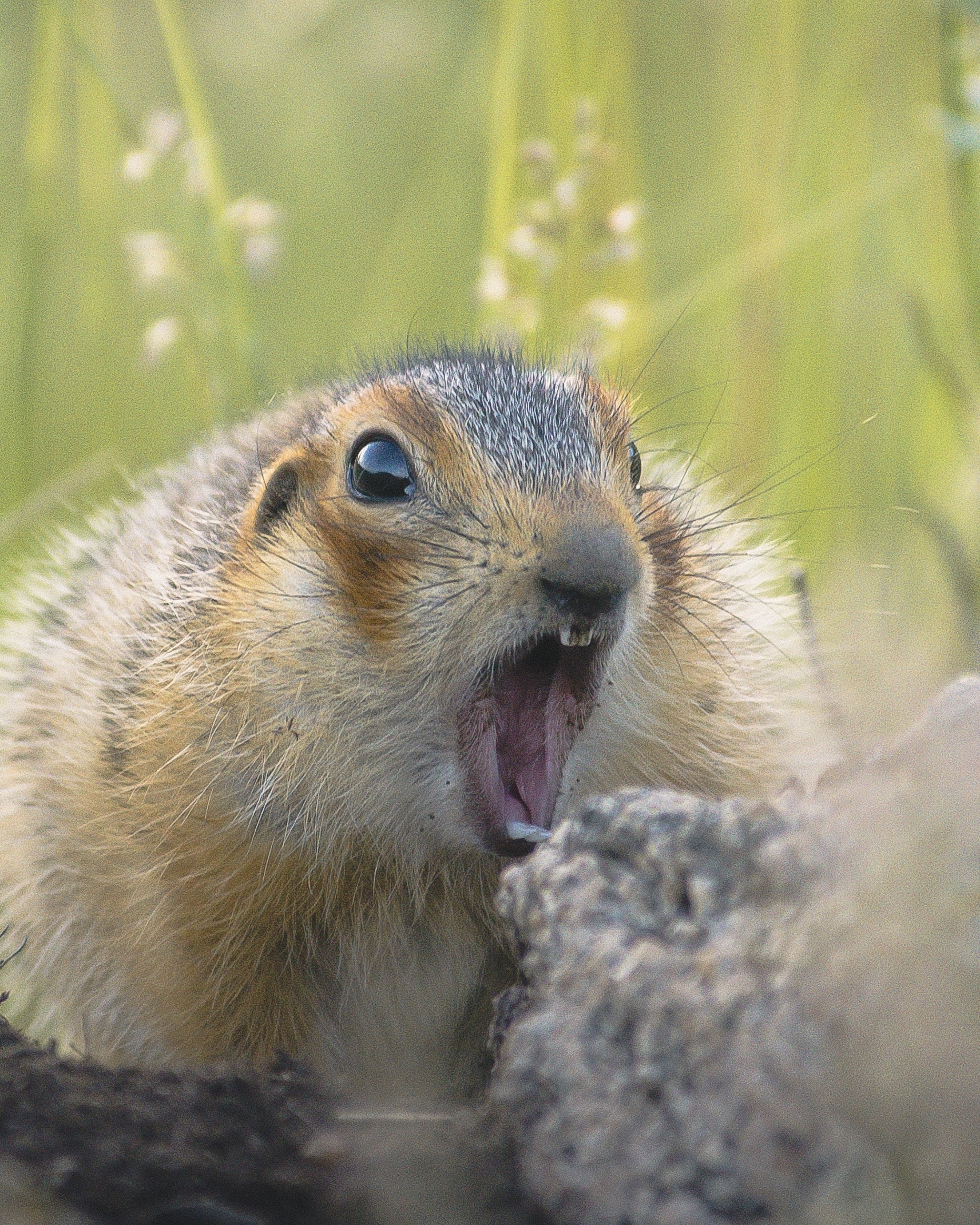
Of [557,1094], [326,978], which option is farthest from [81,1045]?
[557,1094]

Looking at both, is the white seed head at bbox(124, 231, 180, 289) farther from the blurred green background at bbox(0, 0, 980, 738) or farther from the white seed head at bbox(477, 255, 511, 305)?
the white seed head at bbox(477, 255, 511, 305)

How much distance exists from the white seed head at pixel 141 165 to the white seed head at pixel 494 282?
1.26 m

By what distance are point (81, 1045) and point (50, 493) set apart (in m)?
2.07

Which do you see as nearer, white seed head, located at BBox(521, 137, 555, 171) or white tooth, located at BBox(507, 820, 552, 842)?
white tooth, located at BBox(507, 820, 552, 842)

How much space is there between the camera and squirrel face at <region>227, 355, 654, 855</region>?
2959mm

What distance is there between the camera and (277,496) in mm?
3676

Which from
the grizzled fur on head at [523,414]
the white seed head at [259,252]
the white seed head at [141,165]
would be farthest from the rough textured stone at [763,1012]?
the white seed head at [141,165]

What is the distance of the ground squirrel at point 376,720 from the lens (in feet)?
10.2

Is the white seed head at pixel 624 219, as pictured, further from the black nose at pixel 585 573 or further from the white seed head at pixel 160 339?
the black nose at pixel 585 573

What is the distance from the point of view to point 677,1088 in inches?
75.3

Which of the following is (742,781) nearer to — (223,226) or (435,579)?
(435,579)

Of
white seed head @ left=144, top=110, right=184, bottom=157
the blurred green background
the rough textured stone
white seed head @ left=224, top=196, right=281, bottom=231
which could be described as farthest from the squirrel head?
white seed head @ left=144, top=110, right=184, bottom=157

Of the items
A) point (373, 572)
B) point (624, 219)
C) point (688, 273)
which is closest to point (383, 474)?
point (373, 572)

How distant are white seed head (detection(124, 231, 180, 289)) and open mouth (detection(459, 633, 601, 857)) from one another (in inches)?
112
